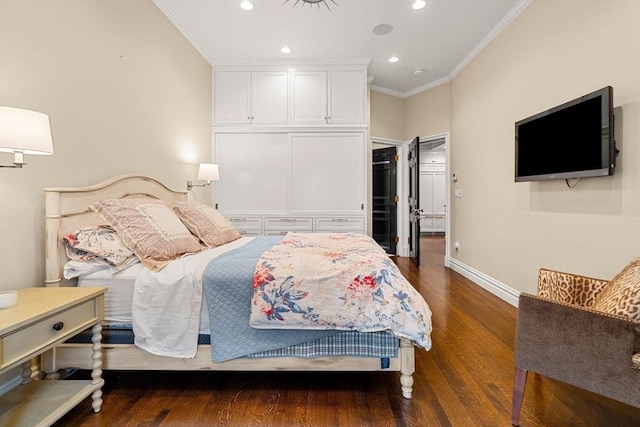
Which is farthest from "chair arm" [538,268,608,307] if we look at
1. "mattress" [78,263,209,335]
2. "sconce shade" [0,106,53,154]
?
"sconce shade" [0,106,53,154]

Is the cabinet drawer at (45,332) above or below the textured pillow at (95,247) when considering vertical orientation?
below

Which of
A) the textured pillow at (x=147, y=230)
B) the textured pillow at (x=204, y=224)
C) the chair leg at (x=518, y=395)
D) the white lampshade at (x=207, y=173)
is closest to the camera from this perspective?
the chair leg at (x=518, y=395)

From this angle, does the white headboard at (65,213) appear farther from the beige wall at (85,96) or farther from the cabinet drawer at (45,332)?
the cabinet drawer at (45,332)

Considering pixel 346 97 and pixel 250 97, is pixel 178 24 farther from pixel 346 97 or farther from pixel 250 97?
pixel 346 97

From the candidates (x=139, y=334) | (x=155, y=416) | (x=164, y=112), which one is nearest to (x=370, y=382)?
(x=155, y=416)

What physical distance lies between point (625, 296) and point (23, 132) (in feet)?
8.50

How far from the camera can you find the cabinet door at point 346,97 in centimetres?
389

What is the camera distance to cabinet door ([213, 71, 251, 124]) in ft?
12.9

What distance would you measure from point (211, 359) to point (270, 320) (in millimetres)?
436

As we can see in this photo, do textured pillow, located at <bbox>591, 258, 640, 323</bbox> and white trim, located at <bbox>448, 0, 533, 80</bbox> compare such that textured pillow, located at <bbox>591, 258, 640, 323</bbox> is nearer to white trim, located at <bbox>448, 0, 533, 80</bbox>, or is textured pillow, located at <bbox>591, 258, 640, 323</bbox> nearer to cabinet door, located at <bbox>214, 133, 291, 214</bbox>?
white trim, located at <bbox>448, 0, 533, 80</bbox>

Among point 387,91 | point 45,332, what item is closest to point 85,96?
point 45,332

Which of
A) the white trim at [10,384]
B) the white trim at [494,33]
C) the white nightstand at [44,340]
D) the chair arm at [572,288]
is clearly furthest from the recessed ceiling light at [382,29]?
the white trim at [10,384]

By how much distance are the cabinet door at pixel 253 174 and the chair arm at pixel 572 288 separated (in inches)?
118

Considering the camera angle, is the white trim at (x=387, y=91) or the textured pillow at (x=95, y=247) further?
the white trim at (x=387, y=91)
